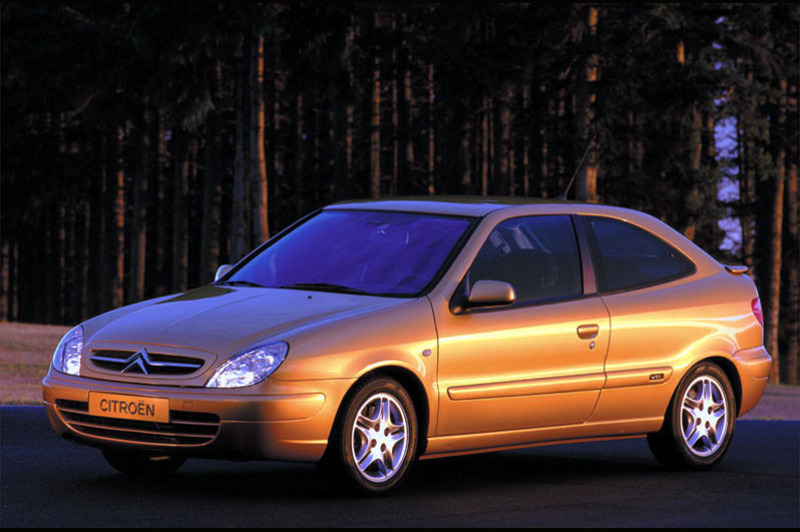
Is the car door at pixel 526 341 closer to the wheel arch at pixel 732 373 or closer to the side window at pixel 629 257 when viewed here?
the side window at pixel 629 257

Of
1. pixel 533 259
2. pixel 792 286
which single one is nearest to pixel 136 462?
pixel 533 259

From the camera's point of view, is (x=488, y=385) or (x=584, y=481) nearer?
(x=488, y=385)

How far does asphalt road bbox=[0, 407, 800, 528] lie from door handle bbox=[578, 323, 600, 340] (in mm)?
935

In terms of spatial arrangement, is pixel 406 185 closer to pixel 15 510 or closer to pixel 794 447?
pixel 794 447

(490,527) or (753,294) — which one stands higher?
(753,294)

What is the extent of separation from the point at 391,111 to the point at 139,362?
143 ft

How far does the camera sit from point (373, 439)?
812 centimetres

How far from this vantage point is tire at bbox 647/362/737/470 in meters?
10.1

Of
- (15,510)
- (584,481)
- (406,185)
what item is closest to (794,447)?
(584,481)

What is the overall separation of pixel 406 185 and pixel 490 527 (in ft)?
136

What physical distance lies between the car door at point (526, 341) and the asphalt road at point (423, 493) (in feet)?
1.61

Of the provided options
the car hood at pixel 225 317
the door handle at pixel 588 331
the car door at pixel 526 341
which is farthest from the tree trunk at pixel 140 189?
the car hood at pixel 225 317

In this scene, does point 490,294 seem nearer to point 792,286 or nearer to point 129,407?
point 129,407

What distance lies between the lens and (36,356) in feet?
74.9
